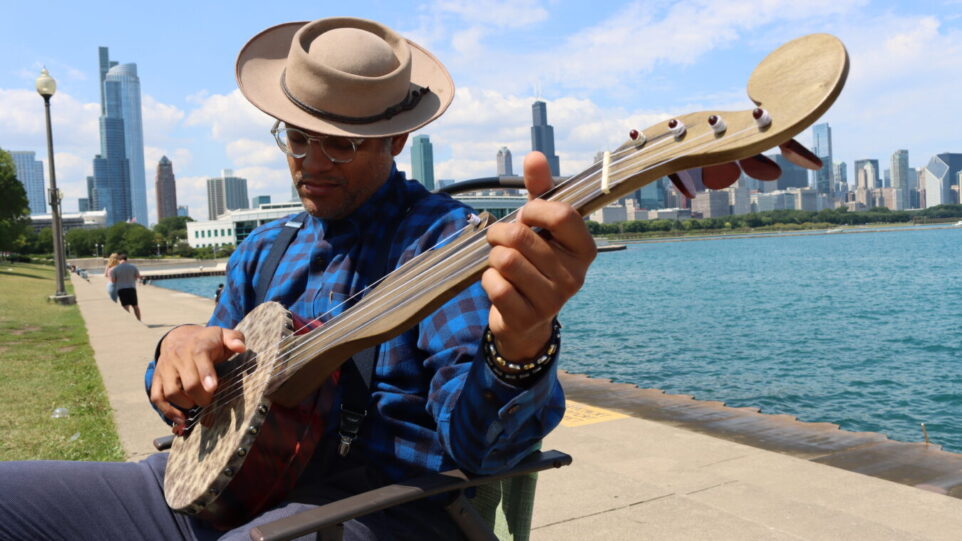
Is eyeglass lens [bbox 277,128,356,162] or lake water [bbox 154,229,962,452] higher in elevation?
eyeglass lens [bbox 277,128,356,162]

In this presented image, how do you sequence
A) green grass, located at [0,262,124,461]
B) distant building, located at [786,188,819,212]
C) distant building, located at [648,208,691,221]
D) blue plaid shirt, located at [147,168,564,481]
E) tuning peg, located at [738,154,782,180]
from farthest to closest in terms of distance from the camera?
distant building, located at [648,208,691,221] < distant building, located at [786,188,819,212] < green grass, located at [0,262,124,461] < blue plaid shirt, located at [147,168,564,481] < tuning peg, located at [738,154,782,180]

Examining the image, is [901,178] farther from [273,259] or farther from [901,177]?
[273,259]

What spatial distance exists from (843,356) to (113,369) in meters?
18.0

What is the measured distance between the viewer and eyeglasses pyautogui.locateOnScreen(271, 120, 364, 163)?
212cm

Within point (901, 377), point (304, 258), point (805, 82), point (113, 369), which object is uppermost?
point (805, 82)

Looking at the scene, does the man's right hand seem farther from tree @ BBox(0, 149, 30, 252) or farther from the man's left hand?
tree @ BBox(0, 149, 30, 252)

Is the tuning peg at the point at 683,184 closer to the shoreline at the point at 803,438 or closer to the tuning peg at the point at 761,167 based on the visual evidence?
the tuning peg at the point at 761,167

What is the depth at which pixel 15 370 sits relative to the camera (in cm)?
922

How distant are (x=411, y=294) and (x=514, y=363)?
26 cm

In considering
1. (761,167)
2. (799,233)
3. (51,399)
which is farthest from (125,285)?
(799,233)

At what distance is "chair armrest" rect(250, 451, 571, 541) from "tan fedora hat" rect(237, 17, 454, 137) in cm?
96

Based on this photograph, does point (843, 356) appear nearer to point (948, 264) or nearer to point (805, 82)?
point (805, 82)

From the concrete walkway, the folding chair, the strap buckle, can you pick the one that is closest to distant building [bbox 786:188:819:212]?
the concrete walkway

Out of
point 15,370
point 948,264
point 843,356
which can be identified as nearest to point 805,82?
point 15,370
